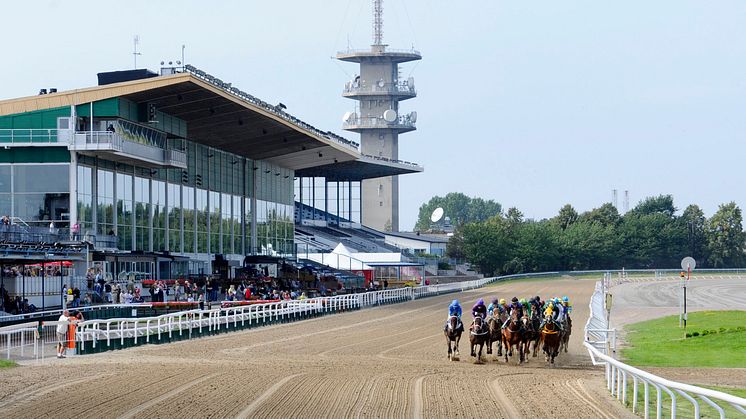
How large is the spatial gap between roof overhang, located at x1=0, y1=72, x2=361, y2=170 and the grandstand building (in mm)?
70

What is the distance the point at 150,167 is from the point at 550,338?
3385 centimetres

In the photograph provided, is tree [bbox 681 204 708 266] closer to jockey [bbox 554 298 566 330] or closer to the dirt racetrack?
the dirt racetrack

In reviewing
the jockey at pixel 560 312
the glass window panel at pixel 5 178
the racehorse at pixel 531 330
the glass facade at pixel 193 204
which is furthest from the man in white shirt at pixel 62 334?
the glass window panel at pixel 5 178

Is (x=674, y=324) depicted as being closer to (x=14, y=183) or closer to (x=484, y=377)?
(x=484, y=377)

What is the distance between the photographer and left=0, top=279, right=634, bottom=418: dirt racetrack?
15.4m

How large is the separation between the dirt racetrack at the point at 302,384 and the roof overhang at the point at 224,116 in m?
19.1

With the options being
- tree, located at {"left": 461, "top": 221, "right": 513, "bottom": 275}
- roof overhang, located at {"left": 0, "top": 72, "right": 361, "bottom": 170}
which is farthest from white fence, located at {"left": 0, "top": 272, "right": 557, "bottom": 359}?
tree, located at {"left": 461, "top": 221, "right": 513, "bottom": 275}

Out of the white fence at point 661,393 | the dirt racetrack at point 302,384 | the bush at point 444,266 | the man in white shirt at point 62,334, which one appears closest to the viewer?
the white fence at point 661,393

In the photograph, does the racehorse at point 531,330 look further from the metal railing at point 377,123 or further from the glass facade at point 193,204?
the metal railing at point 377,123

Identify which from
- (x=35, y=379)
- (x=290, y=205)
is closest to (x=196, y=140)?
(x=290, y=205)

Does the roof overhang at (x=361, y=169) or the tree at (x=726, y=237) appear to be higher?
the roof overhang at (x=361, y=169)

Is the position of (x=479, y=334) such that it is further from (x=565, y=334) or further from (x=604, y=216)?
(x=604, y=216)

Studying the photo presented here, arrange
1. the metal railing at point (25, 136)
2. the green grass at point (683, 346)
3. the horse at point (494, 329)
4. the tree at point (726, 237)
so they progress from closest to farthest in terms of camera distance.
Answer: the horse at point (494, 329), the green grass at point (683, 346), the metal railing at point (25, 136), the tree at point (726, 237)

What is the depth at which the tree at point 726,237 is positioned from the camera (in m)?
122
